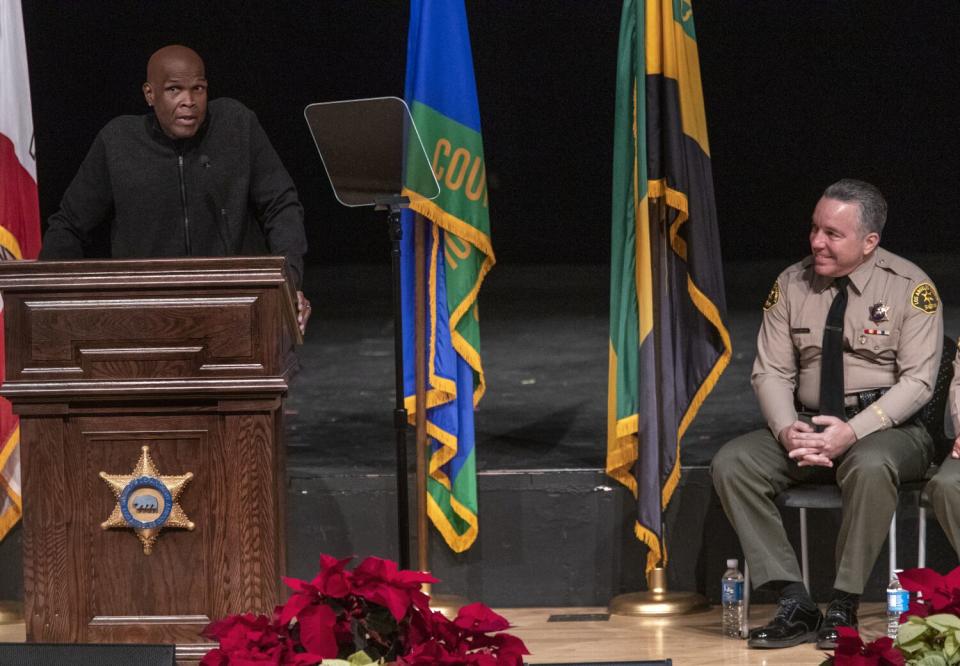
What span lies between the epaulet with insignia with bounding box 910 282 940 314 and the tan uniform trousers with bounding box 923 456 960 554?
50cm

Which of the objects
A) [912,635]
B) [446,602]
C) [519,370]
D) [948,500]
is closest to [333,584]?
[912,635]

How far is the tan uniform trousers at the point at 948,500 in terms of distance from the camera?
4.23 m

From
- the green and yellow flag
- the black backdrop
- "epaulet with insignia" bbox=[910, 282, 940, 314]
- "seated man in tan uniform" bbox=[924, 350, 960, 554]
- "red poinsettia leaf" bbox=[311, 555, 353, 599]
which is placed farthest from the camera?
the black backdrop

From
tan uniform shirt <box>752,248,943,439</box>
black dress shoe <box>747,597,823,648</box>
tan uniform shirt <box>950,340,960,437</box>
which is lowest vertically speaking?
black dress shoe <box>747,597,823,648</box>

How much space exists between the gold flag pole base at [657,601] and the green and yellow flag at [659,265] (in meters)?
0.08

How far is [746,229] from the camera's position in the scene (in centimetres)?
849

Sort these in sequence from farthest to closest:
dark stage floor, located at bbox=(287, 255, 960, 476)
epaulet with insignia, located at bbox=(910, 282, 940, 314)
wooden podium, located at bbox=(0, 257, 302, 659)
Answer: dark stage floor, located at bbox=(287, 255, 960, 476) < epaulet with insignia, located at bbox=(910, 282, 940, 314) < wooden podium, located at bbox=(0, 257, 302, 659)

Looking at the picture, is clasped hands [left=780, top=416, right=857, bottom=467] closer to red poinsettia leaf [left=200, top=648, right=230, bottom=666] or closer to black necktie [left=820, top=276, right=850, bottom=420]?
black necktie [left=820, top=276, right=850, bottom=420]

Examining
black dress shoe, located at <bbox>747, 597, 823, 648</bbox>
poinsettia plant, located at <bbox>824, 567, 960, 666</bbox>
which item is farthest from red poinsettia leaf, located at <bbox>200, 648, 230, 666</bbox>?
black dress shoe, located at <bbox>747, 597, 823, 648</bbox>

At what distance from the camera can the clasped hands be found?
4359 millimetres

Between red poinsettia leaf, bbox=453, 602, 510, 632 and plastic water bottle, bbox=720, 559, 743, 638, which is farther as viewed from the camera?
plastic water bottle, bbox=720, 559, 743, 638

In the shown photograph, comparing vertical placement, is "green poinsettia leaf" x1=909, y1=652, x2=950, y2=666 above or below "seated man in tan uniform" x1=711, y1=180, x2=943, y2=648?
below

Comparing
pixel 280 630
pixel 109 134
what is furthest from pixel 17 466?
pixel 280 630

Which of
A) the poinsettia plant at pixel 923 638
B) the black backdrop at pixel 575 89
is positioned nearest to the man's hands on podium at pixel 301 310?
the poinsettia plant at pixel 923 638
